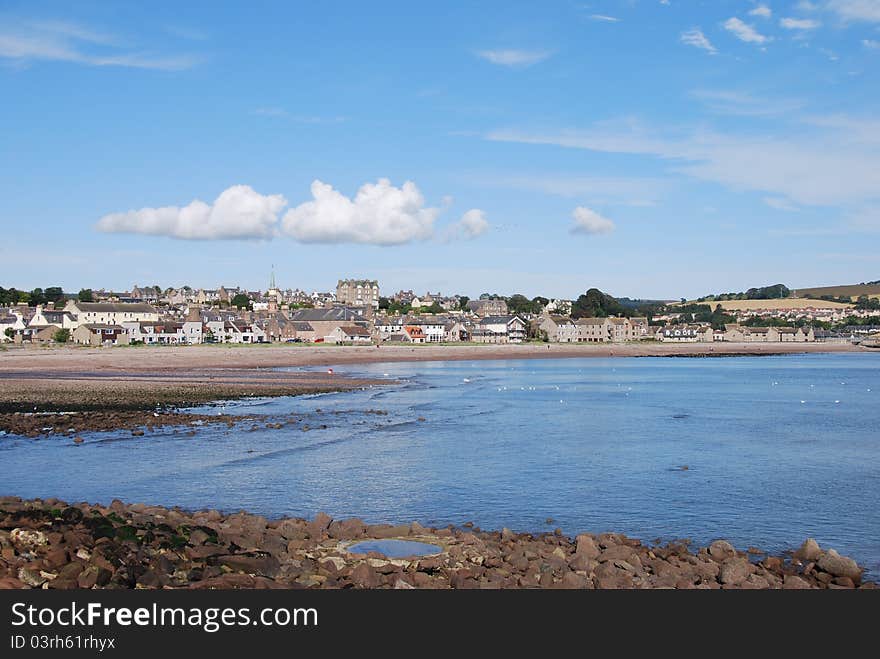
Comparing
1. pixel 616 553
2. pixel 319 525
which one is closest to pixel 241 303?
pixel 319 525

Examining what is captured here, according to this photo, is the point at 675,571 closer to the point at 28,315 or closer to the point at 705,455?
the point at 705,455

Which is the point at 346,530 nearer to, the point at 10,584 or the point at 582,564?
the point at 582,564

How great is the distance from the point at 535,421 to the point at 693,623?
2266 centimetres

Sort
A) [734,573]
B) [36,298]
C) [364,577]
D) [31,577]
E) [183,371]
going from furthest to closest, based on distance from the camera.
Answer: [36,298] → [183,371] → [734,573] → [364,577] → [31,577]

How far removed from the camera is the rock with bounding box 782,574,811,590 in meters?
10.8

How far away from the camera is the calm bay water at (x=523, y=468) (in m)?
15.7

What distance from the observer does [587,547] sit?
11.9 m

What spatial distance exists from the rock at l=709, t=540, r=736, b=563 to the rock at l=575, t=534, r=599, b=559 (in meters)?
1.73

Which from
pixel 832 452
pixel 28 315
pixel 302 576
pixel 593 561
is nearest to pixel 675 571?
pixel 593 561

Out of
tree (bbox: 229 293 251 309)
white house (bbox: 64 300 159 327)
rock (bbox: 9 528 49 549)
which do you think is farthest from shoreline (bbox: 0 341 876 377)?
tree (bbox: 229 293 251 309)

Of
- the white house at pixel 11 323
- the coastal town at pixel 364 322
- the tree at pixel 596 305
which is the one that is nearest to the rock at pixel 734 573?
the coastal town at pixel 364 322

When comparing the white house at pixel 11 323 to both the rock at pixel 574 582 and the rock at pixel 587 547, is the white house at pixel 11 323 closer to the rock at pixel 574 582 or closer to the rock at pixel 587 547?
the rock at pixel 587 547

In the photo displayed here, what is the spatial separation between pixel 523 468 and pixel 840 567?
9772 mm

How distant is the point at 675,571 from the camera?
1104 centimetres
